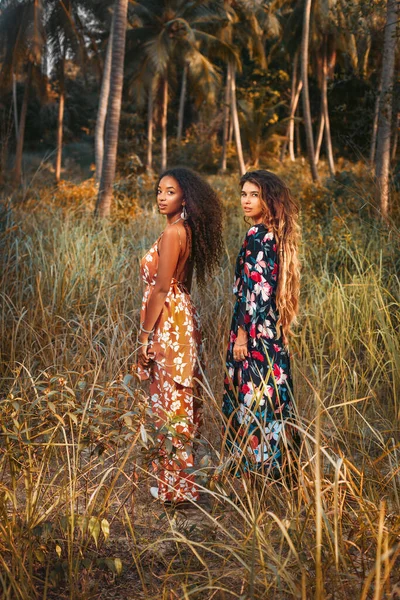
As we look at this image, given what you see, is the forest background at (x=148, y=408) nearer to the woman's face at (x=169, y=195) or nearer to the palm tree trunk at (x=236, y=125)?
the woman's face at (x=169, y=195)

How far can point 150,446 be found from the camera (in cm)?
265

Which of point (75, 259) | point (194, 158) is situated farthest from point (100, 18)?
point (75, 259)

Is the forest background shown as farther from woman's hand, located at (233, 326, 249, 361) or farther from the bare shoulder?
the bare shoulder

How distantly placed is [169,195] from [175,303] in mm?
539

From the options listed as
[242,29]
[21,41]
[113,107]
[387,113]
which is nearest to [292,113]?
[242,29]

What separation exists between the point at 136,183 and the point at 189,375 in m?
10.1

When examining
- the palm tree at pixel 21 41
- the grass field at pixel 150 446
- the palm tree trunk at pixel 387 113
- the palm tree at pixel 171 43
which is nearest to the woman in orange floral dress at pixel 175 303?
the grass field at pixel 150 446

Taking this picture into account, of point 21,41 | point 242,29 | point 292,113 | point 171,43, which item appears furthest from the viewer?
point 292,113

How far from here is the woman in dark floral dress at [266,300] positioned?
3.43m

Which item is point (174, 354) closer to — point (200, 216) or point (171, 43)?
point (200, 216)

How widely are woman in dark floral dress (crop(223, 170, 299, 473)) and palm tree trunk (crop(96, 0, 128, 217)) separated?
599 centimetres

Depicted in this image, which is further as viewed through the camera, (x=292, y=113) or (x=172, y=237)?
(x=292, y=113)

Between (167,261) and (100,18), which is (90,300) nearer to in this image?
(167,261)

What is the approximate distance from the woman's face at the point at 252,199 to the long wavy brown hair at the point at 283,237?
2cm
